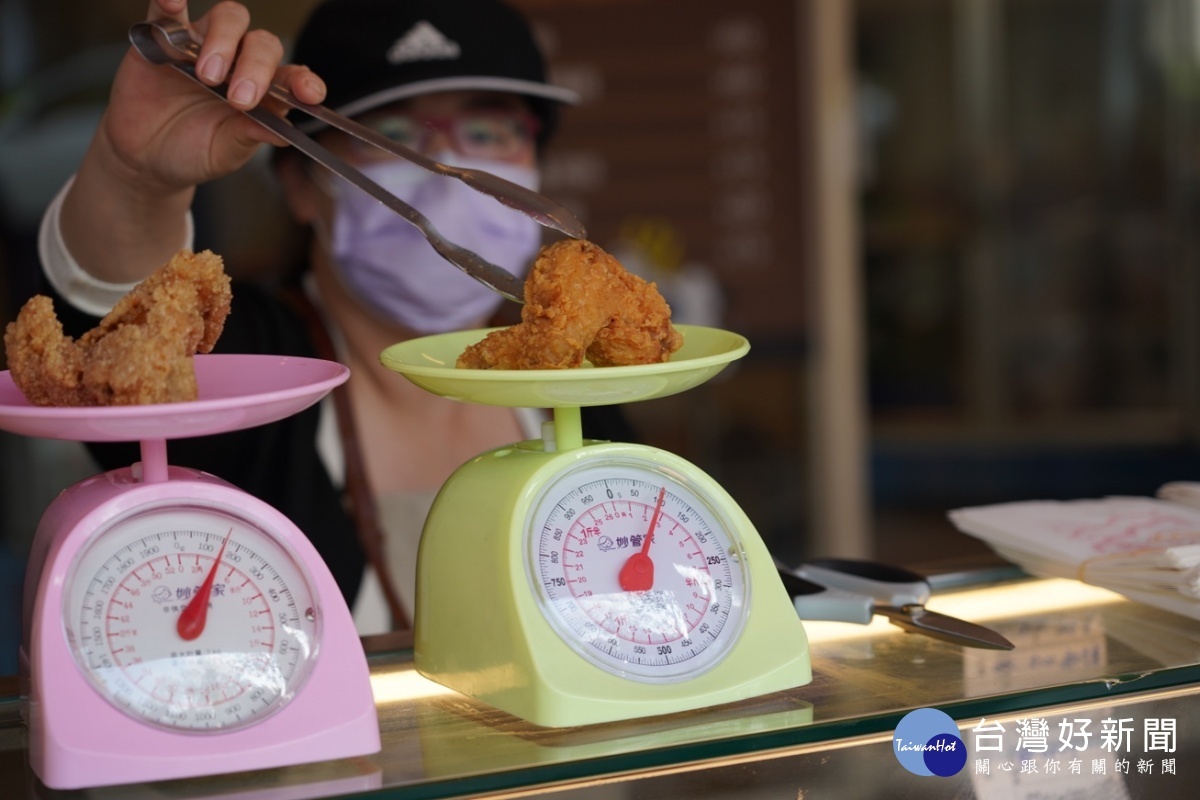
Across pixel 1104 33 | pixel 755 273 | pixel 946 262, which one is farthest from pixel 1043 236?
pixel 755 273

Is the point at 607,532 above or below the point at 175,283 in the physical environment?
below

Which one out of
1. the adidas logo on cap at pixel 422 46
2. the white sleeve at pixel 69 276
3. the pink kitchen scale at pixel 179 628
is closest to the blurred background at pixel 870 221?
the adidas logo on cap at pixel 422 46

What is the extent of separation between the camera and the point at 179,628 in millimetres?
785

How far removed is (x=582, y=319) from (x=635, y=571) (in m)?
0.18

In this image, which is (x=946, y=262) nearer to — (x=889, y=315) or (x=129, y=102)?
(x=889, y=315)

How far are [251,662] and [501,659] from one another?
0.17 m

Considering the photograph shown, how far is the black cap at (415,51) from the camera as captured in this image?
167 centimetres

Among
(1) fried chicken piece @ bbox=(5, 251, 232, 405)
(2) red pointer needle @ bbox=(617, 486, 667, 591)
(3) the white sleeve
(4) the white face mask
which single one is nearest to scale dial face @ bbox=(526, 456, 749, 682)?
(2) red pointer needle @ bbox=(617, 486, 667, 591)

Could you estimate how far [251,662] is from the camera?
801 millimetres

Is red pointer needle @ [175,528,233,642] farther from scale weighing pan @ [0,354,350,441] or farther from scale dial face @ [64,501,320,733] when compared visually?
scale weighing pan @ [0,354,350,441]

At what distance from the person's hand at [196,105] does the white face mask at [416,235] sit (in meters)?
0.51

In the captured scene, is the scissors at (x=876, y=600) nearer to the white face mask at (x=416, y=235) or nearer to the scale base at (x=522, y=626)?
the scale base at (x=522, y=626)

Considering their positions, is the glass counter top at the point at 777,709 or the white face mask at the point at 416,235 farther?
the white face mask at the point at 416,235

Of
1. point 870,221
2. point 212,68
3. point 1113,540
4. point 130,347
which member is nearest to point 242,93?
Answer: point 212,68
